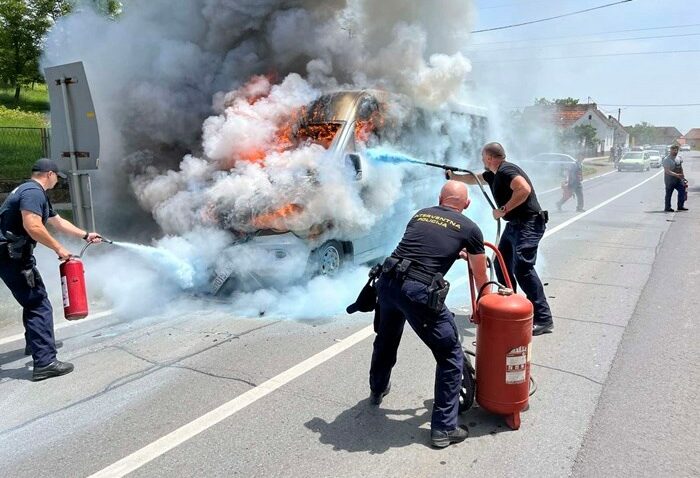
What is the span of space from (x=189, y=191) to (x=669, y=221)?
433 inches

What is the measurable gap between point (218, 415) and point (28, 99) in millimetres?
29886

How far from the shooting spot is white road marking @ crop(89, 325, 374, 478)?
312cm

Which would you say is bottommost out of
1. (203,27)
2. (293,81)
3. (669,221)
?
(669,221)

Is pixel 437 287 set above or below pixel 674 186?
above

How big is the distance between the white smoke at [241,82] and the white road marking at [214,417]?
209cm

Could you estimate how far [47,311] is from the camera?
453cm

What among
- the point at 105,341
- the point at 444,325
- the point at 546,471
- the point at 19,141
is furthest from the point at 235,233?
the point at 19,141

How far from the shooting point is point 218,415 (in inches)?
144

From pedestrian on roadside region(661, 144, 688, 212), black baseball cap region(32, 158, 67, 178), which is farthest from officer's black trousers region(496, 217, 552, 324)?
pedestrian on roadside region(661, 144, 688, 212)

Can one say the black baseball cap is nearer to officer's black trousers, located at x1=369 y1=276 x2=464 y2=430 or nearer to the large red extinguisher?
the large red extinguisher

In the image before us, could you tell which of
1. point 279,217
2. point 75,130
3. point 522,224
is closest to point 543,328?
point 522,224

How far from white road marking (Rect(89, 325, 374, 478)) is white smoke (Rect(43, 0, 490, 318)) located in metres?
2.09

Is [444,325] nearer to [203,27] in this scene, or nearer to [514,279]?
[514,279]

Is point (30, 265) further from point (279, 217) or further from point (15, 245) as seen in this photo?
point (279, 217)
